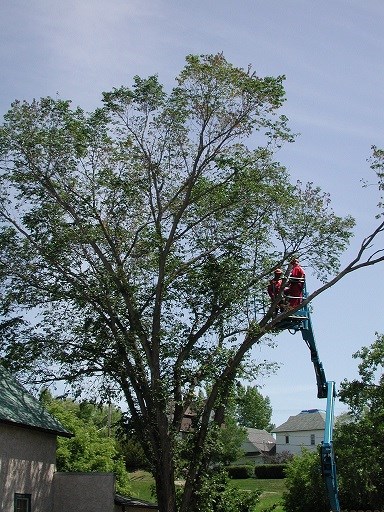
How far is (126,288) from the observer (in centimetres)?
2534

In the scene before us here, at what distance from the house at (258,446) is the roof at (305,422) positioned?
4.04m

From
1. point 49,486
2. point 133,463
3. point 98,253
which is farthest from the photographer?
point 133,463

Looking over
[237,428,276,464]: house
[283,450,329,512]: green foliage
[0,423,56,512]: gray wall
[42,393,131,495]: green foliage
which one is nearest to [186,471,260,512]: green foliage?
[0,423,56,512]: gray wall

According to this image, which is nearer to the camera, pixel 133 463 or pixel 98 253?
pixel 98 253

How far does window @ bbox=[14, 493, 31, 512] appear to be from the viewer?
875 inches

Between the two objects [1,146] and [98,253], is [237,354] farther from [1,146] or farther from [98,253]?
[1,146]

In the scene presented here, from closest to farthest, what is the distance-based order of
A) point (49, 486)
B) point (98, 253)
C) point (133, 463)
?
point (49, 486), point (98, 253), point (133, 463)

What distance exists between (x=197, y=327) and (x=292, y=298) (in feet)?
12.0

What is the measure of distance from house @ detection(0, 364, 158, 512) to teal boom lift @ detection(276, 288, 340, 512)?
20.4ft

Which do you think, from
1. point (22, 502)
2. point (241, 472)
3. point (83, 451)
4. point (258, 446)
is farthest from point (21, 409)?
point (258, 446)

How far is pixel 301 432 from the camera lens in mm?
96750

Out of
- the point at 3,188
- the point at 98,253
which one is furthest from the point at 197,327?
the point at 3,188

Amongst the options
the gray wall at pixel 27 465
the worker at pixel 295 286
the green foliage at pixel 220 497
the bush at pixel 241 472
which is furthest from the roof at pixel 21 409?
the bush at pixel 241 472

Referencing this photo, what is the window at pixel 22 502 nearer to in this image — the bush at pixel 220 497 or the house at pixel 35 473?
the house at pixel 35 473
